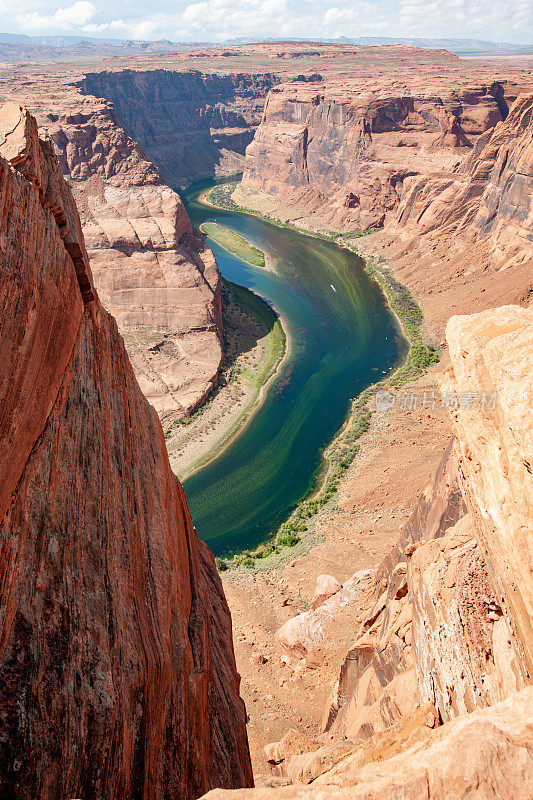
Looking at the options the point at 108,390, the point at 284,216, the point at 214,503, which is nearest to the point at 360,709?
the point at 108,390

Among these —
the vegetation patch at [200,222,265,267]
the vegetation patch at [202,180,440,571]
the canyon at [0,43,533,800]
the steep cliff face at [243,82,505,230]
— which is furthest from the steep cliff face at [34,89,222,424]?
the steep cliff face at [243,82,505,230]

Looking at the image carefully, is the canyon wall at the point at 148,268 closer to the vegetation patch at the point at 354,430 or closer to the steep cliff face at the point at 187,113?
the vegetation patch at the point at 354,430

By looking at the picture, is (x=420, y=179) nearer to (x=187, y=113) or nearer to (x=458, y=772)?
(x=458, y=772)

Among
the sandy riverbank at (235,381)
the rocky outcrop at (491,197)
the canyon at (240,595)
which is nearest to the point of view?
the canyon at (240,595)

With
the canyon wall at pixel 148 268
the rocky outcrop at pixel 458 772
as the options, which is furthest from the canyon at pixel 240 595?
the canyon wall at pixel 148 268

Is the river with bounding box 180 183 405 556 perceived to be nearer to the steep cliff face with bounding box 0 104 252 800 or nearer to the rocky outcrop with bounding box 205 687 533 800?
the steep cliff face with bounding box 0 104 252 800
